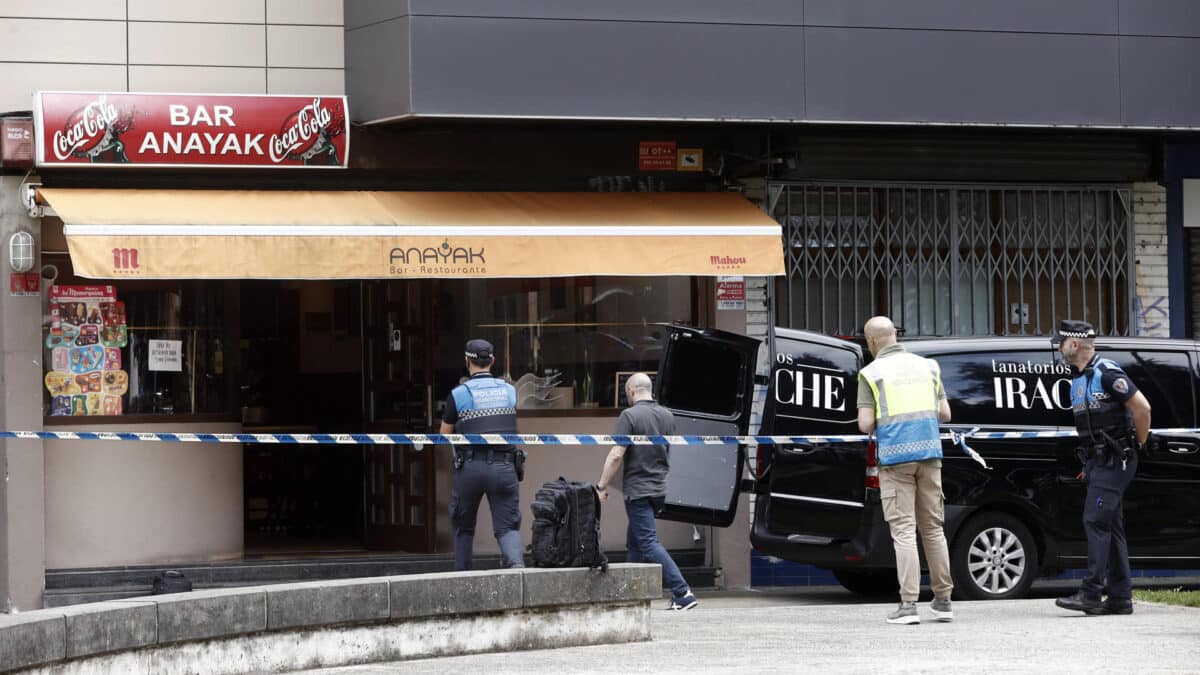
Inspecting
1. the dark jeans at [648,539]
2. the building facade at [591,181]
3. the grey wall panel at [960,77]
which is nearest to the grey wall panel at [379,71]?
the building facade at [591,181]

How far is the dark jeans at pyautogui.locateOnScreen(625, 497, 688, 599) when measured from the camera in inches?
465

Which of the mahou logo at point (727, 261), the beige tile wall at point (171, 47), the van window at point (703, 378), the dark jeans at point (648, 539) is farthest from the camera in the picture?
the mahou logo at point (727, 261)

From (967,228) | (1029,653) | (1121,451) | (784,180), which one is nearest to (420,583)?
(1029,653)

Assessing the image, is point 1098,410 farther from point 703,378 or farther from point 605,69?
point 605,69

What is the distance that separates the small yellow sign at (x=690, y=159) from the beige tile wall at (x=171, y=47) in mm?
2669

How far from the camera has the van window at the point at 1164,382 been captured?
1280 cm

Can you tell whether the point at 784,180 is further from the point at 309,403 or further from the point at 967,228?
the point at 309,403

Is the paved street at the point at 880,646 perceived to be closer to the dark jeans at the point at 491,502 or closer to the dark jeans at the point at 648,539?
the dark jeans at the point at 648,539

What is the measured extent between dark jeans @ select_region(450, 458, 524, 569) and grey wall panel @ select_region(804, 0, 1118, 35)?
4383mm

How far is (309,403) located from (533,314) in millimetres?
3352

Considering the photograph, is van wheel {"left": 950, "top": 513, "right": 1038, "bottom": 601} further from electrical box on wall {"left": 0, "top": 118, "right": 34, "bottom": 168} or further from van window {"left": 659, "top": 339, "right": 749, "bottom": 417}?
electrical box on wall {"left": 0, "top": 118, "right": 34, "bottom": 168}

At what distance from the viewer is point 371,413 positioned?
14727 millimetres

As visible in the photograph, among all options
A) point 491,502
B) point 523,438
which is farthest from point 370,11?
point 491,502

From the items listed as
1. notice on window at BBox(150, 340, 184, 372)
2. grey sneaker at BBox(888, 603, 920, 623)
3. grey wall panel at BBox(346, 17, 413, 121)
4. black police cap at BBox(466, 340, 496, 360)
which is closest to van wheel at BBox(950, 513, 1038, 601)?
grey sneaker at BBox(888, 603, 920, 623)
